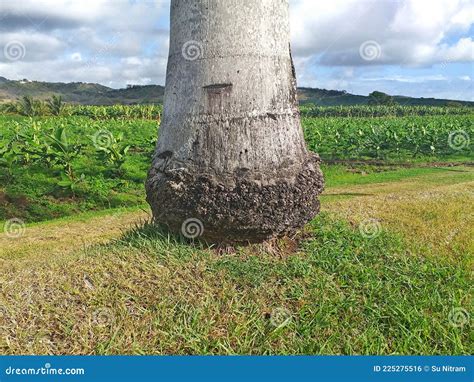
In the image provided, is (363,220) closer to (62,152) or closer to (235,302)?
(235,302)

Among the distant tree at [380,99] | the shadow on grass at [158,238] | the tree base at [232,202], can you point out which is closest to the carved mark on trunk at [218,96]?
the tree base at [232,202]

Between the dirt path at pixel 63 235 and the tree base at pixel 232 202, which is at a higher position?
the tree base at pixel 232 202

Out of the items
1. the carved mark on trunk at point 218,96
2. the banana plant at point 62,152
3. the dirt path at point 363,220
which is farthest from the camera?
the banana plant at point 62,152

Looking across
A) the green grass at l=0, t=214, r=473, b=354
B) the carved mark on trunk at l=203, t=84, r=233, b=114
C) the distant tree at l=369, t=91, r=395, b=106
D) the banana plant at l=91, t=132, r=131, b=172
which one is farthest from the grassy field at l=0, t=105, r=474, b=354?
the distant tree at l=369, t=91, r=395, b=106

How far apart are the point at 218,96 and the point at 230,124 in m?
0.23

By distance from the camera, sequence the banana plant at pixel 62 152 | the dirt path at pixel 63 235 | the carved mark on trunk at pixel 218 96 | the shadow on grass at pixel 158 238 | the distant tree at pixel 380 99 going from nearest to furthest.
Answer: the carved mark on trunk at pixel 218 96
the shadow on grass at pixel 158 238
the dirt path at pixel 63 235
the banana plant at pixel 62 152
the distant tree at pixel 380 99

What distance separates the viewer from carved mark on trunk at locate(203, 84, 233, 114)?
4070mm

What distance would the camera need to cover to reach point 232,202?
4.07 meters

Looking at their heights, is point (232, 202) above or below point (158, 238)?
above

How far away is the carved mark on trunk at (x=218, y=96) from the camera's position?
13.4 ft

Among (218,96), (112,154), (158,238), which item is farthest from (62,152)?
(218,96)

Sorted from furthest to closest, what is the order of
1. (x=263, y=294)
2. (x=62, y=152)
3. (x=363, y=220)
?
(x=62, y=152), (x=363, y=220), (x=263, y=294)

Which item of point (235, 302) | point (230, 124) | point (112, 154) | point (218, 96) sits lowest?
point (235, 302)

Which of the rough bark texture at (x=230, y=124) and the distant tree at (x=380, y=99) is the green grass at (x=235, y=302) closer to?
the rough bark texture at (x=230, y=124)
